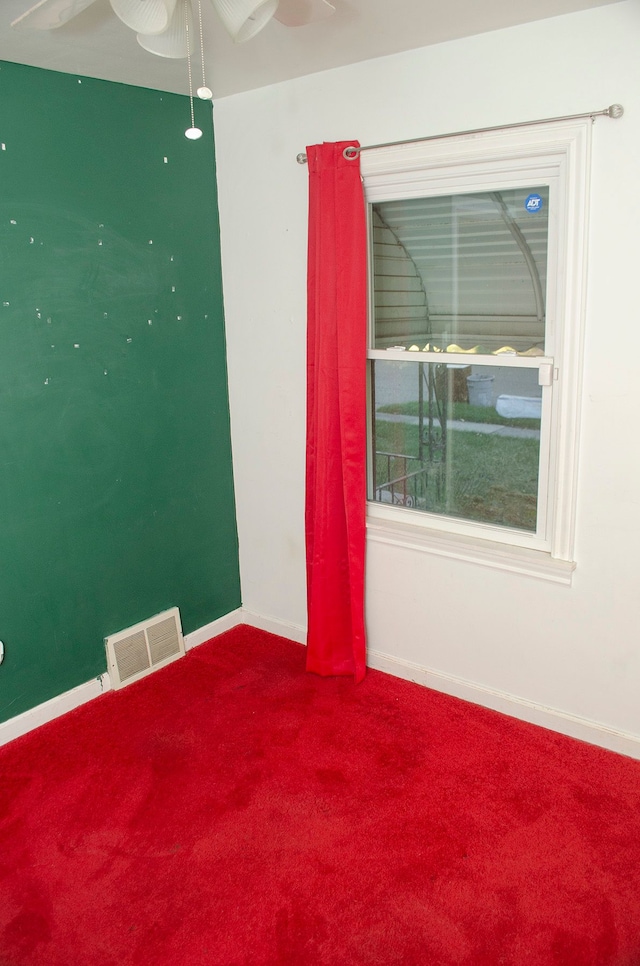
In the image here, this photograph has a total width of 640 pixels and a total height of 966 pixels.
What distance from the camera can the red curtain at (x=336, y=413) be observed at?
2.75m

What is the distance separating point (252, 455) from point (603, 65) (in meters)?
2.02

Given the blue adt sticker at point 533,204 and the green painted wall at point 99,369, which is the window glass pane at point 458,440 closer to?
the blue adt sticker at point 533,204

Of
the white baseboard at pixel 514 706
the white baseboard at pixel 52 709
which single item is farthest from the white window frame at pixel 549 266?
the white baseboard at pixel 52 709

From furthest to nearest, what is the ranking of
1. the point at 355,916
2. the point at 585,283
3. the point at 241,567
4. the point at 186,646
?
the point at 241,567
the point at 186,646
the point at 585,283
the point at 355,916

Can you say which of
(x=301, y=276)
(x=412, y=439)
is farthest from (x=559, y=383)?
(x=301, y=276)

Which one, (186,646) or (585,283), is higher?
(585,283)

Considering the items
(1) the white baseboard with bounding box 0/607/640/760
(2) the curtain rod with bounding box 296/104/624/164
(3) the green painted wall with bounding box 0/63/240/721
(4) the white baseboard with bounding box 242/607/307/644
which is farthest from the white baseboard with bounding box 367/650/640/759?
(2) the curtain rod with bounding box 296/104/624/164

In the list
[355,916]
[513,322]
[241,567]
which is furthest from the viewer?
[241,567]

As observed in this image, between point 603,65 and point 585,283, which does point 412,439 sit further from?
point 603,65

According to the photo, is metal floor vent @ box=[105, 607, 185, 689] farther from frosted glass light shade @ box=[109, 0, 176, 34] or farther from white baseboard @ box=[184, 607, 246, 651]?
frosted glass light shade @ box=[109, 0, 176, 34]

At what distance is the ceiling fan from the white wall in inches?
28.9

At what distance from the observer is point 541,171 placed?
2.45 m

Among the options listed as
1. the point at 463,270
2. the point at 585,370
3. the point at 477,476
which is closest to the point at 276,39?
the point at 463,270

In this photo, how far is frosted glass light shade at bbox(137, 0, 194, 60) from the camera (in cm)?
194
